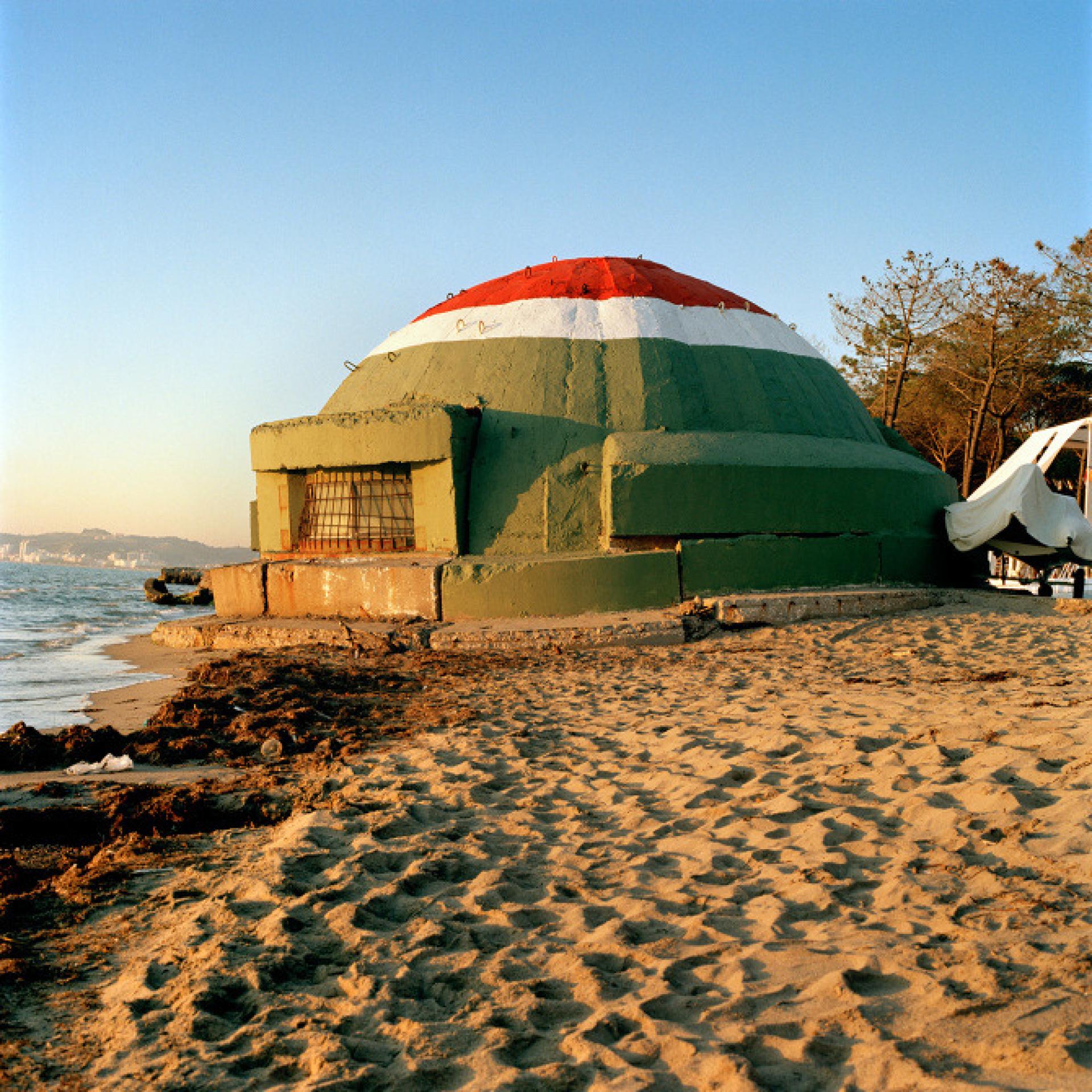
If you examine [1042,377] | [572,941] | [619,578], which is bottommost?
[572,941]

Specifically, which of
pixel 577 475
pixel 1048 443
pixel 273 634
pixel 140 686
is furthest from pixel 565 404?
pixel 1048 443

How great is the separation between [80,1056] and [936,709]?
4.51 m

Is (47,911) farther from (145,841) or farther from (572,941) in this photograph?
(572,941)

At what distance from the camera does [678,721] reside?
17.5 ft

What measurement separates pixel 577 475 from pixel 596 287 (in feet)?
10.5

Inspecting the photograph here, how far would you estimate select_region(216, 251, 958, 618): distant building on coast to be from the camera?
32.3 feet

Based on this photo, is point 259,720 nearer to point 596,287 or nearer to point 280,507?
point 280,507

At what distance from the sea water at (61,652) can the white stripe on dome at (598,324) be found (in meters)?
5.58

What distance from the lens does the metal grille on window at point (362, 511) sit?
36.0 ft

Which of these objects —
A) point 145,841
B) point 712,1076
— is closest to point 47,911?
point 145,841

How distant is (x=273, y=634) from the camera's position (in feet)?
32.2

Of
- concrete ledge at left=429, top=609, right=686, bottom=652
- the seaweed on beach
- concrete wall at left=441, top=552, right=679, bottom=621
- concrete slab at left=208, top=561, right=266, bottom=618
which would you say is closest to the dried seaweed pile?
the seaweed on beach

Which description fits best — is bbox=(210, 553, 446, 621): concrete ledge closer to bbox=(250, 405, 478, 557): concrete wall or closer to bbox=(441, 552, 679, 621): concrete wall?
bbox=(441, 552, 679, 621): concrete wall

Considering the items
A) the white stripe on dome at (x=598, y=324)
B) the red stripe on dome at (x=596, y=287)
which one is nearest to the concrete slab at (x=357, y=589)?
the white stripe on dome at (x=598, y=324)
